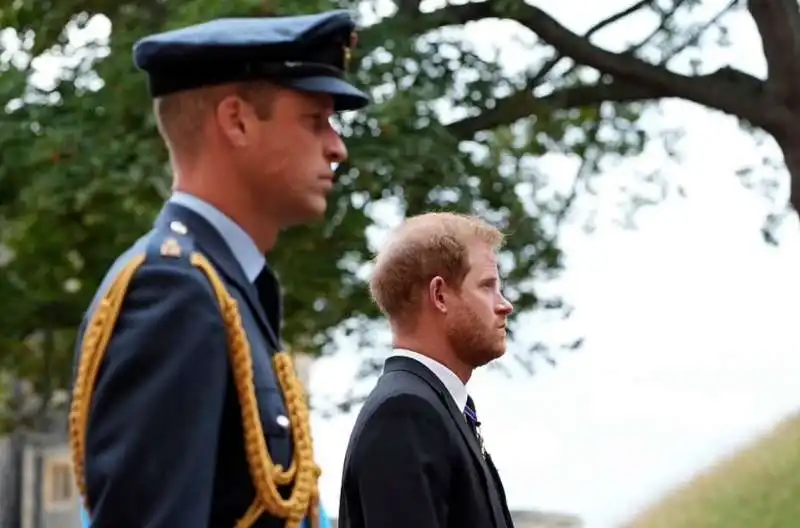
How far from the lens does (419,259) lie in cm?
192

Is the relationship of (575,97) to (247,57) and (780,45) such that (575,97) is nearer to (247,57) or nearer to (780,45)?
(780,45)

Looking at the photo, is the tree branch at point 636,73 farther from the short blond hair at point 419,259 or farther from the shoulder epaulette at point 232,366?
the shoulder epaulette at point 232,366

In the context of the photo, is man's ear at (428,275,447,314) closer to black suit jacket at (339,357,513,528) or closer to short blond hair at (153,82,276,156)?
black suit jacket at (339,357,513,528)

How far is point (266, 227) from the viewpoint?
1232mm

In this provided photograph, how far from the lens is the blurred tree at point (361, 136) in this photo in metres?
3.70

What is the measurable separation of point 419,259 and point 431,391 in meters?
0.20

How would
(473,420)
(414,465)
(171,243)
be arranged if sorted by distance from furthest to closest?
(473,420) < (414,465) < (171,243)

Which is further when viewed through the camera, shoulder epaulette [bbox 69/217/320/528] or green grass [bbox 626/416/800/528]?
green grass [bbox 626/416/800/528]

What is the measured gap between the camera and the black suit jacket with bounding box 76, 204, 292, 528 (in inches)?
41.4

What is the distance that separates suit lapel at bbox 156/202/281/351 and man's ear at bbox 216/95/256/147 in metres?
0.08

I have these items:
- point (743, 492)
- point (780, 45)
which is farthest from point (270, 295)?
point (743, 492)

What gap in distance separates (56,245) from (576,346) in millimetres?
1739

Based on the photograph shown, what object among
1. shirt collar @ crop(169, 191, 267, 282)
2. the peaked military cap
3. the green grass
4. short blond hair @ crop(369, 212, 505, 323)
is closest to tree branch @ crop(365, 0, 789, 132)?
the green grass

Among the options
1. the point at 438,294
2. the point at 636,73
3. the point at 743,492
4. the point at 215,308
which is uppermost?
the point at 636,73
